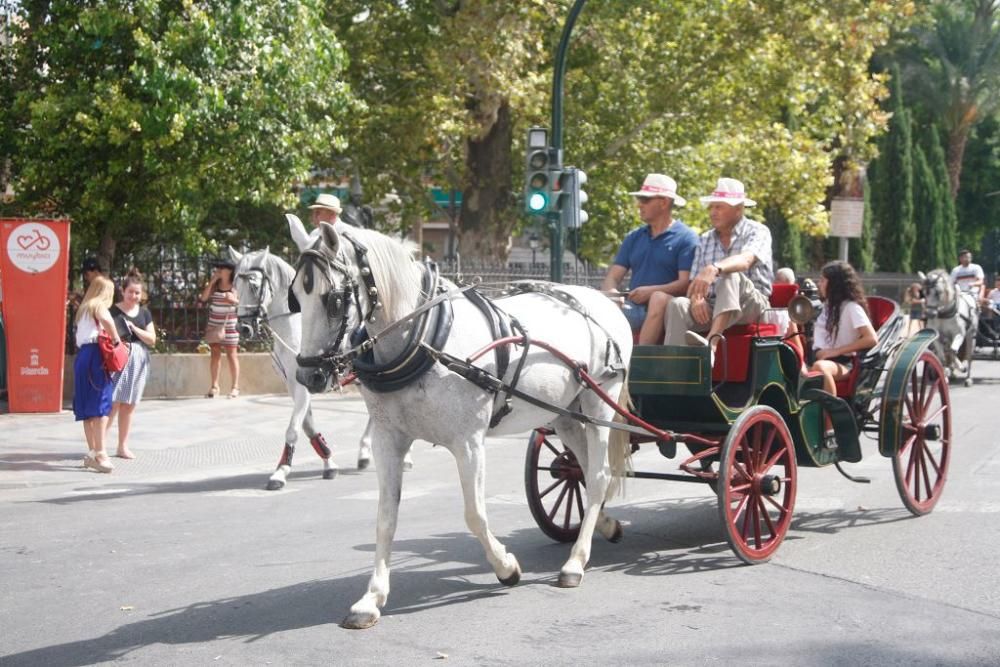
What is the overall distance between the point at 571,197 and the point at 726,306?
903cm

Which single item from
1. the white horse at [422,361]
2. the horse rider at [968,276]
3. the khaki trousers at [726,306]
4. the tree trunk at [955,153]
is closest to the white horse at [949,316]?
the horse rider at [968,276]

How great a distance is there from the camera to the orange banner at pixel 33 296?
1472 cm

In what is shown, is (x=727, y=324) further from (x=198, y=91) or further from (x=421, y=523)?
(x=198, y=91)

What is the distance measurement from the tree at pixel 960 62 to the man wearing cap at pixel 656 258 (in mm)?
37765

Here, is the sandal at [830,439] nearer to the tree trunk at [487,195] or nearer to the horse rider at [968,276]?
the horse rider at [968,276]

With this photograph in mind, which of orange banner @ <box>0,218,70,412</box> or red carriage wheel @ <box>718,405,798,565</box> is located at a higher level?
orange banner @ <box>0,218,70,412</box>

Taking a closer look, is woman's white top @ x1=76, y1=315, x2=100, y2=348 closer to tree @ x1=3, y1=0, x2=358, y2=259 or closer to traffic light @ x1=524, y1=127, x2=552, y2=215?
tree @ x1=3, y1=0, x2=358, y2=259

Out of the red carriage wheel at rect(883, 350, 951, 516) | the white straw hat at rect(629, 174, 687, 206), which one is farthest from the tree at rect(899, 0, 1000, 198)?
the white straw hat at rect(629, 174, 687, 206)

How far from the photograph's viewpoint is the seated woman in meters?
8.51

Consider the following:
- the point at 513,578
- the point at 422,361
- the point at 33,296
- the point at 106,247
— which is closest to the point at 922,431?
the point at 513,578

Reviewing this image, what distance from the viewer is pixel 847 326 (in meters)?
8.77

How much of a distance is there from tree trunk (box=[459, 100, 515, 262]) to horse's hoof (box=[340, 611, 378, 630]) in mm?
18150

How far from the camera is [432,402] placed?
235 inches

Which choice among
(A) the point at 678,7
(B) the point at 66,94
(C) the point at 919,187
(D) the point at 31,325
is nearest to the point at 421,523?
(D) the point at 31,325
